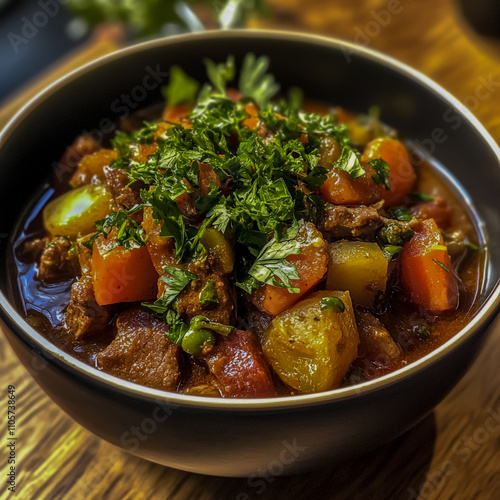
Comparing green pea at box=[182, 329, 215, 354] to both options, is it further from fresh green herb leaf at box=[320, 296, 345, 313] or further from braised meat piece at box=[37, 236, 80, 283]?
braised meat piece at box=[37, 236, 80, 283]

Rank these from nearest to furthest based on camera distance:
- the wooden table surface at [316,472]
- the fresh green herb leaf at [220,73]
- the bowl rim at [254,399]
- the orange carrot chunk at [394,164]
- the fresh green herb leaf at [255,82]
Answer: the bowl rim at [254,399] < the wooden table surface at [316,472] < the orange carrot chunk at [394,164] < the fresh green herb leaf at [220,73] < the fresh green herb leaf at [255,82]

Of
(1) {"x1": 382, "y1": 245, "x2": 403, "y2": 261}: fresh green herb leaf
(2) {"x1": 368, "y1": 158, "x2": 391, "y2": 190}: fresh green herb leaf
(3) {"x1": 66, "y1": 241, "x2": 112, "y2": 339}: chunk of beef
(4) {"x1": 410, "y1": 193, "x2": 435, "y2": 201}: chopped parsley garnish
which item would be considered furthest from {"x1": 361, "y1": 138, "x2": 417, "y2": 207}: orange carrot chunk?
(3) {"x1": 66, "y1": 241, "x2": 112, "y2": 339}: chunk of beef

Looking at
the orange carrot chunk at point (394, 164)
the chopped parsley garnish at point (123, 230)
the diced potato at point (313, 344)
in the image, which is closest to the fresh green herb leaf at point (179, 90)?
the orange carrot chunk at point (394, 164)

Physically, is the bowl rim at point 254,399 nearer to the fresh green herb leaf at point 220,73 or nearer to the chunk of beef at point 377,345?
the chunk of beef at point 377,345

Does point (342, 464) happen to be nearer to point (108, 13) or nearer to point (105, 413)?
point (105, 413)

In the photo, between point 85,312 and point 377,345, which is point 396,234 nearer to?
point 377,345

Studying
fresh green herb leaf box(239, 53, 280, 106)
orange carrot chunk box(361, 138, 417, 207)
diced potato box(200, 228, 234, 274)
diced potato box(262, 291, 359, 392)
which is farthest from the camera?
fresh green herb leaf box(239, 53, 280, 106)

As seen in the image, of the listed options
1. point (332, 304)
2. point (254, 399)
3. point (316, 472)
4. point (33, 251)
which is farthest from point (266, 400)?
point (33, 251)
